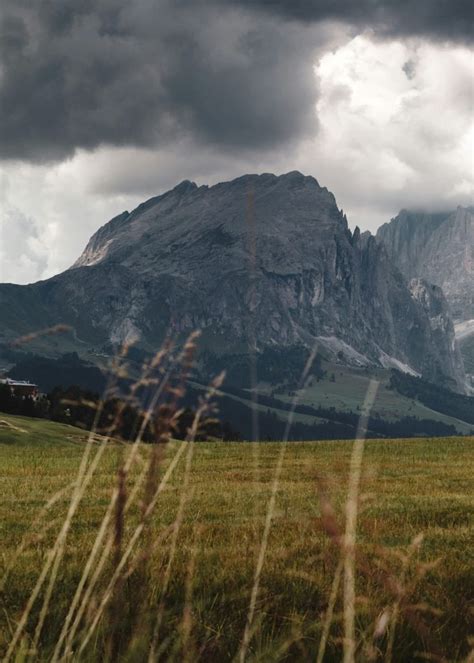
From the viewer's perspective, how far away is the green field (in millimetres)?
4984

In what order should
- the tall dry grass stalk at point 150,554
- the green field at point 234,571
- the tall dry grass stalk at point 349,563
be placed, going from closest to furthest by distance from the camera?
the tall dry grass stalk at point 150,554 → the tall dry grass stalk at point 349,563 → the green field at point 234,571

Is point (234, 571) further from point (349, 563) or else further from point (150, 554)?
point (150, 554)

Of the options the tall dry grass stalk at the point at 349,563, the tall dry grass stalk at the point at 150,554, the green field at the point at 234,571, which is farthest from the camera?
the green field at the point at 234,571

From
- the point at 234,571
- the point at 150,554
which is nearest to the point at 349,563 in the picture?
the point at 150,554

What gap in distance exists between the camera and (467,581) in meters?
7.91

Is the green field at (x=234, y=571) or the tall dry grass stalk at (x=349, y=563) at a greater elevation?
the tall dry grass stalk at (x=349, y=563)

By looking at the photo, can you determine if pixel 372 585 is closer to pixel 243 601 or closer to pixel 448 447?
pixel 243 601

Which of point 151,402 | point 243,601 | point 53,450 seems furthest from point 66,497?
point 53,450

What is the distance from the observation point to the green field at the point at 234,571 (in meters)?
4.98

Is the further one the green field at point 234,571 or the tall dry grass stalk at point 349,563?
the green field at point 234,571

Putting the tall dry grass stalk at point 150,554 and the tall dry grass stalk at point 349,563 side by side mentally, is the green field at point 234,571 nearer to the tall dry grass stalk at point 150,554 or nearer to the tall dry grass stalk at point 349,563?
the tall dry grass stalk at point 150,554

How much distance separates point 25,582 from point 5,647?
6.23ft

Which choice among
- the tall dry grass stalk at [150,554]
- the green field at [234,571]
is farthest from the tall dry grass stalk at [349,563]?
the green field at [234,571]

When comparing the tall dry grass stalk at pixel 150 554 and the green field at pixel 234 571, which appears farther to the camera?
the green field at pixel 234 571
